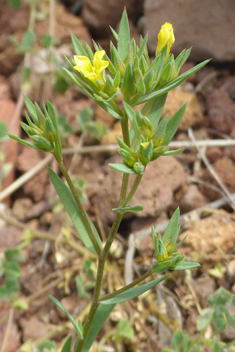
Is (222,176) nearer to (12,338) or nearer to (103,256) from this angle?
(103,256)

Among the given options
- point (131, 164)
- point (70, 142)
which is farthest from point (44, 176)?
point (131, 164)

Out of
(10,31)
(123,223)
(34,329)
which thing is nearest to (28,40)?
(10,31)

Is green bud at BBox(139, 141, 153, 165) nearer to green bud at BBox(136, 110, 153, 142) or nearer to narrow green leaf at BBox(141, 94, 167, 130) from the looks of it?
green bud at BBox(136, 110, 153, 142)

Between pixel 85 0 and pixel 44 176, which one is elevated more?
pixel 85 0

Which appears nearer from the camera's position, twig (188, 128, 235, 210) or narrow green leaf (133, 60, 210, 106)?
narrow green leaf (133, 60, 210, 106)

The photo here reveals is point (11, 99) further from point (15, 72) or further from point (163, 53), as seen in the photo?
point (163, 53)

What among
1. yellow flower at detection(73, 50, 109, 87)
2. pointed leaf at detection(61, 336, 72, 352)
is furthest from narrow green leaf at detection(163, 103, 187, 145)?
pointed leaf at detection(61, 336, 72, 352)
